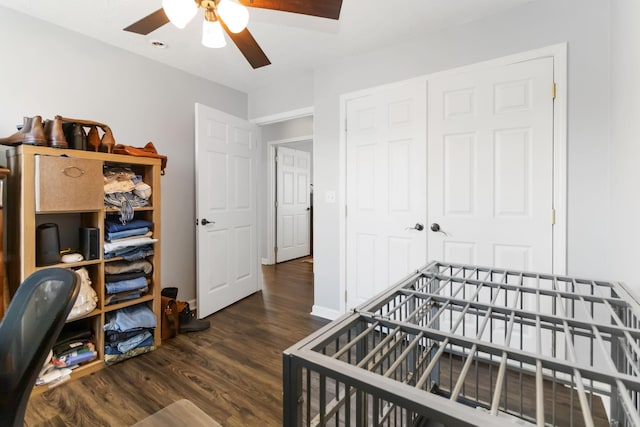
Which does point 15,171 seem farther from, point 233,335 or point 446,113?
point 446,113

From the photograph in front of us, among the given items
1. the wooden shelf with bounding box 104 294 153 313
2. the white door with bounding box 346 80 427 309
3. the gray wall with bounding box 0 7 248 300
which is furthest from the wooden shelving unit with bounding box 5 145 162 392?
the white door with bounding box 346 80 427 309

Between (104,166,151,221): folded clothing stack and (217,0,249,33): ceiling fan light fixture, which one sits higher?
(217,0,249,33): ceiling fan light fixture

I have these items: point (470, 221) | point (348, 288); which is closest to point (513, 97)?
point (470, 221)

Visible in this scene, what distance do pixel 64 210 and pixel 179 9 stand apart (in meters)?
1.44

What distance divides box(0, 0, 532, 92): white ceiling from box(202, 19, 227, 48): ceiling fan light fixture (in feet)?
2.40

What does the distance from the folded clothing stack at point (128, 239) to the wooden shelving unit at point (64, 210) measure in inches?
2.1

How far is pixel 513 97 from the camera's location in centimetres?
209

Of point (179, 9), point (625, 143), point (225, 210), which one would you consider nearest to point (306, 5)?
point (179, 9)

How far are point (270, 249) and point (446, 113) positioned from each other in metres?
3.75

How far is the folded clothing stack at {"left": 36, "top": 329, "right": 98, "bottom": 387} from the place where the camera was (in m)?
1.90

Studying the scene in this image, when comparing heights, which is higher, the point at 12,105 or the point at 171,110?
the point at 171,110

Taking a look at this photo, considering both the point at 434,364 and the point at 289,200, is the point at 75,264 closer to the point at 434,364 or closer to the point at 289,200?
the point at 434,364

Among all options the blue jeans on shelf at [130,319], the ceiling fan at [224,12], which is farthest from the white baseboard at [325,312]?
the ceiling fan at [224,12]

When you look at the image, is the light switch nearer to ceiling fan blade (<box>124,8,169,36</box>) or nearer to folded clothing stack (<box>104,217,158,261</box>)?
folded clothing stack (<box>104,217,158,261</box>)
